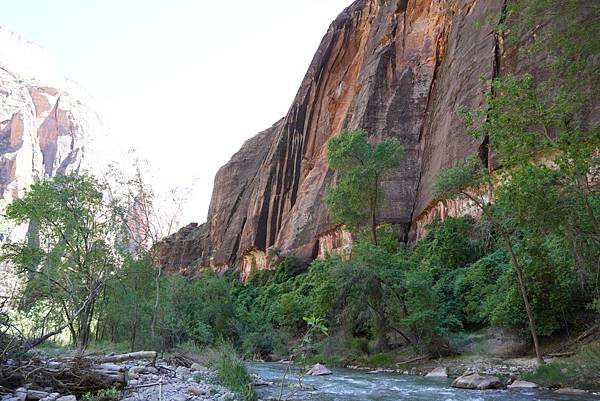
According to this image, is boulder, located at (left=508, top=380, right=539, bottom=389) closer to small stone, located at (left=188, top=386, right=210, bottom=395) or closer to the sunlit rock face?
small stone, located at (left=188, top=386, right=210, bottom=395)

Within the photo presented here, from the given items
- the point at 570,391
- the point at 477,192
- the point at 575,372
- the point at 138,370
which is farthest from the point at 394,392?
the point at 138,370

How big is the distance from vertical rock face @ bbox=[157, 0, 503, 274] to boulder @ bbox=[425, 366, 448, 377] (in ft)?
49.7

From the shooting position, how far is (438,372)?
1823cm

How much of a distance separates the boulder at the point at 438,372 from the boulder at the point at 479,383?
11.7 feet

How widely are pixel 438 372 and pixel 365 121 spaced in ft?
96.1

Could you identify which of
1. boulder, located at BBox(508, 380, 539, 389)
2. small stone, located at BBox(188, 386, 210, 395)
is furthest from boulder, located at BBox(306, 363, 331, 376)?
small stone, located at BBox(188, 386, 210, 395)

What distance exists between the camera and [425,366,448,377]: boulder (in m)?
17.9

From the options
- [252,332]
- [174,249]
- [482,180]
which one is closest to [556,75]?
[482,180]

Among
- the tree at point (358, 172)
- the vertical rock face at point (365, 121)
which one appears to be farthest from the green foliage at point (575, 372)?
the tree at point (358, 172)

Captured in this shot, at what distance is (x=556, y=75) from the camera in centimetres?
1170

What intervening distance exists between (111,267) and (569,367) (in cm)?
2261

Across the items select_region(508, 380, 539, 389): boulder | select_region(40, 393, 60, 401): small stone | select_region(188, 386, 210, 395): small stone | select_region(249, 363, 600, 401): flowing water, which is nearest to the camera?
select_region(40, 393, 60, 401): small stone

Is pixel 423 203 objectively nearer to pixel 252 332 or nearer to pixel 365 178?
pixel 365 178

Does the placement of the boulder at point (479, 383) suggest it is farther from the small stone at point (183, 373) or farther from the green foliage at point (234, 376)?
the small stone at point (183, 373)
